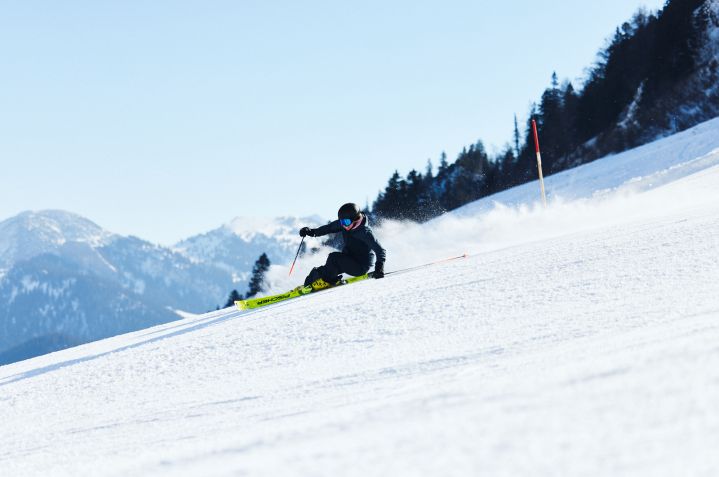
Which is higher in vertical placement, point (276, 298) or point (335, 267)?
point (335, 267)

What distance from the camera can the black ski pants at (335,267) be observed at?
10.7 m

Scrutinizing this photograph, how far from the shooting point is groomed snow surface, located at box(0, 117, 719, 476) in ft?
6.96

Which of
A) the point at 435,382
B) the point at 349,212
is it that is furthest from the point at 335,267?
the point at 435,382

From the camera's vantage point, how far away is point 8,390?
6.40m

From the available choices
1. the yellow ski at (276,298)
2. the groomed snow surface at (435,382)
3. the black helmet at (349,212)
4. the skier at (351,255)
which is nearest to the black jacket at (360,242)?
the skier at (351,255)

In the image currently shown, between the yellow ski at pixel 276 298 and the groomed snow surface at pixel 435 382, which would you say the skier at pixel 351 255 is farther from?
the groomed snow surface at pixel 435 382

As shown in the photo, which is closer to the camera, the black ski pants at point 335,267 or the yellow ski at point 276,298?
the yellow ski at point 276,298

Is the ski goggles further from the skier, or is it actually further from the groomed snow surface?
the groomed snow surface

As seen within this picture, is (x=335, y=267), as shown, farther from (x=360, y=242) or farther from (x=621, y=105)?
(x=621, y=105)

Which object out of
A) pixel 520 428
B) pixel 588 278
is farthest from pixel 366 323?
pixel 520 428

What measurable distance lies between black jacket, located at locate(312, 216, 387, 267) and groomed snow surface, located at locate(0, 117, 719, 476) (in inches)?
65.8

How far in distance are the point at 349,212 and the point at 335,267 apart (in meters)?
1.01

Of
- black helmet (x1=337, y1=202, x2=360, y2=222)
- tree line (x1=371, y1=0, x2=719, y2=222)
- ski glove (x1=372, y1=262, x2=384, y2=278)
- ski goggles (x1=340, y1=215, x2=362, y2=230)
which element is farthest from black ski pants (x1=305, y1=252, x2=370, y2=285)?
tree line (x1=371, y1=0, x2=719, y2=222)

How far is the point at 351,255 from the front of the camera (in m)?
10.8
